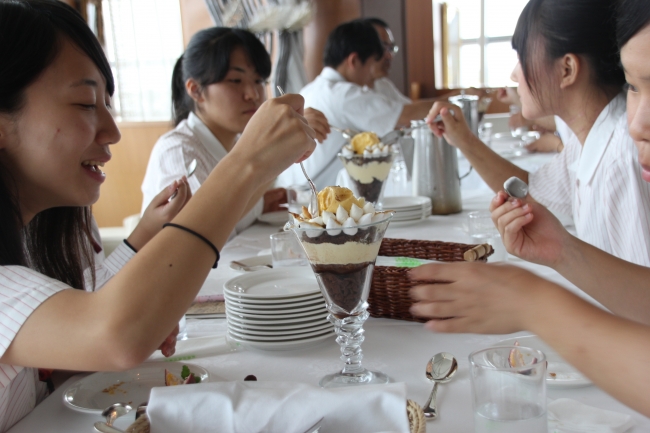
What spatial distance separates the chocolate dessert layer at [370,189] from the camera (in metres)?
2.24

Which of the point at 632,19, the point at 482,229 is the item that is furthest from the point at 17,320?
the point at 482,229

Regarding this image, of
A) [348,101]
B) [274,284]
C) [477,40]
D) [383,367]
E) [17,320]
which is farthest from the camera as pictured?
[477,40]

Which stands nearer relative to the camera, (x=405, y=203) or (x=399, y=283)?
(x=399, y=283)

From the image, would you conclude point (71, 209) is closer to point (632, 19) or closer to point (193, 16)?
point (632, 19)

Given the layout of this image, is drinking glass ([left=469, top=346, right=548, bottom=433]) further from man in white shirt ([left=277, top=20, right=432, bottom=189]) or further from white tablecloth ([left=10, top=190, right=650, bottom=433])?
man in white shirt ([left=277, top=20, right=432, bottom=189])

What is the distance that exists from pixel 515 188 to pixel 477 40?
299 inches

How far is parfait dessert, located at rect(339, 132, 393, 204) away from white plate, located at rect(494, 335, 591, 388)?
1193 millimetres

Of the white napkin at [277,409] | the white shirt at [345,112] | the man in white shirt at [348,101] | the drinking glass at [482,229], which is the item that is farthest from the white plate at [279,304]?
the white shirt at [345,112]

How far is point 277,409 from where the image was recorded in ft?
2.57

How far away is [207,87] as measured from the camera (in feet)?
9.04

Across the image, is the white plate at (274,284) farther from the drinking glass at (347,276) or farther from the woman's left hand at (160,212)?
the woman's left hand at (160,212)

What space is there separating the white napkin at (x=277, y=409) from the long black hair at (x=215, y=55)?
6.97ft

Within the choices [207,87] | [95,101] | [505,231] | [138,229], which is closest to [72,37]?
[95,101]

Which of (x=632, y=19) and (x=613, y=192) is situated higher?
(x=632, y=19)
